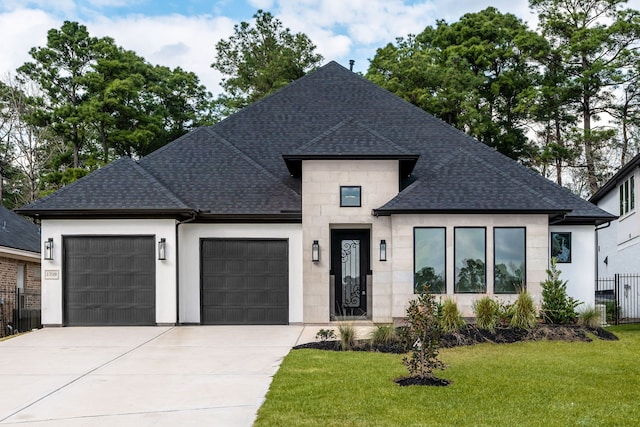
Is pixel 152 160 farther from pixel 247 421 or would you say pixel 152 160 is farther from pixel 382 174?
pixel 247 421

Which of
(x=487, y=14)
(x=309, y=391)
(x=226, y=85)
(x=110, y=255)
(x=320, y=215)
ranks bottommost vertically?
(x=309, y=391)

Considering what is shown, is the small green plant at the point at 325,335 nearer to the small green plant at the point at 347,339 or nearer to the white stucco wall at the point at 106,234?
Answer: the small green plant at the point at 347,339

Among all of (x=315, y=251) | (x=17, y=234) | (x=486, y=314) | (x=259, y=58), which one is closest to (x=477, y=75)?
(x=259, y=58)

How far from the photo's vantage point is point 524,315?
13.7m

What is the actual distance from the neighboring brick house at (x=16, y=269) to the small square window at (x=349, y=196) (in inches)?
409

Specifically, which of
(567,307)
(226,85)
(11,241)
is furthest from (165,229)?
(226,85)

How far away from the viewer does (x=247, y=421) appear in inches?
276

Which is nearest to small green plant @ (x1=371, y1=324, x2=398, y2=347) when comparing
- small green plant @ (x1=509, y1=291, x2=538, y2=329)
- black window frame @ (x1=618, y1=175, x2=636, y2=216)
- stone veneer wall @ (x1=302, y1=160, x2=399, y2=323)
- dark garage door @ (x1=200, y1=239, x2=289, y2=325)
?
small green plant @ (x1=509, y1=291, x2=538, y2=329)

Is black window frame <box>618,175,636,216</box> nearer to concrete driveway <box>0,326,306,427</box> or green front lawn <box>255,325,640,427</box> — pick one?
green front lawn <box>255,325,640,427</box>

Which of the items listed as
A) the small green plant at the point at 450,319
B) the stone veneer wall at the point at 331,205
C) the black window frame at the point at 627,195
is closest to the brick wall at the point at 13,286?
the stone veneer wall at the point at 331,205

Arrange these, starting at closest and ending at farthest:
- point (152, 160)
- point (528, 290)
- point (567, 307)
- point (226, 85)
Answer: point (567, 307) → point (528, 290) → point (152, 160) → point (226, 85)

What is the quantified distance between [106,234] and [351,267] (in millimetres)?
6727

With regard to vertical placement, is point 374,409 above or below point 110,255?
below

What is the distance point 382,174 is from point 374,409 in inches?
381
